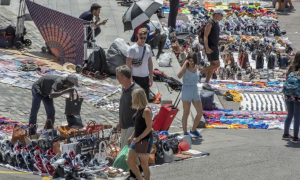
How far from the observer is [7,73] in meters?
16.3

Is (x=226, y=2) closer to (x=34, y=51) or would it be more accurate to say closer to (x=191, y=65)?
(x=34, y=51)

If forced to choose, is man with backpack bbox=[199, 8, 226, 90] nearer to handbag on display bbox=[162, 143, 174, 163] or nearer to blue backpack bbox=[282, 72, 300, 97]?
blue backpack bbox=[282, 72, 300, 97]

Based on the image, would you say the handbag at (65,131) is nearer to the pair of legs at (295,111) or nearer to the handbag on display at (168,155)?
the handbag on display at (168,155)

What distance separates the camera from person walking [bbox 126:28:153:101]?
12.0 m

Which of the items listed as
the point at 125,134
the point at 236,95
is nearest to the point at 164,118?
the point at 125,134

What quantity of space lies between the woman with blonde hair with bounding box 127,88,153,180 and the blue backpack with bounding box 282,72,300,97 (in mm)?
3472

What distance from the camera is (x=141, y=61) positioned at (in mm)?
12109

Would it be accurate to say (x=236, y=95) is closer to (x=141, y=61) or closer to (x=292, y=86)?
(x=292, y=86)

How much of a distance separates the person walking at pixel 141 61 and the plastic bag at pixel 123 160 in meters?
2.27

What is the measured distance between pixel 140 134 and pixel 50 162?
64.6 inches

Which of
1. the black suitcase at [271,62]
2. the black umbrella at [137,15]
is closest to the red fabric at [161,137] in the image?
the black umbrella at [137,15]

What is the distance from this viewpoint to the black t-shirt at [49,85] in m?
11.4

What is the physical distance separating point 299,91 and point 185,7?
18205 mm

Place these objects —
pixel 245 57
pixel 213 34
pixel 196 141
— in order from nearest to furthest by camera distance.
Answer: pixel 196 141, pixel 213 34, pixel 245 57
